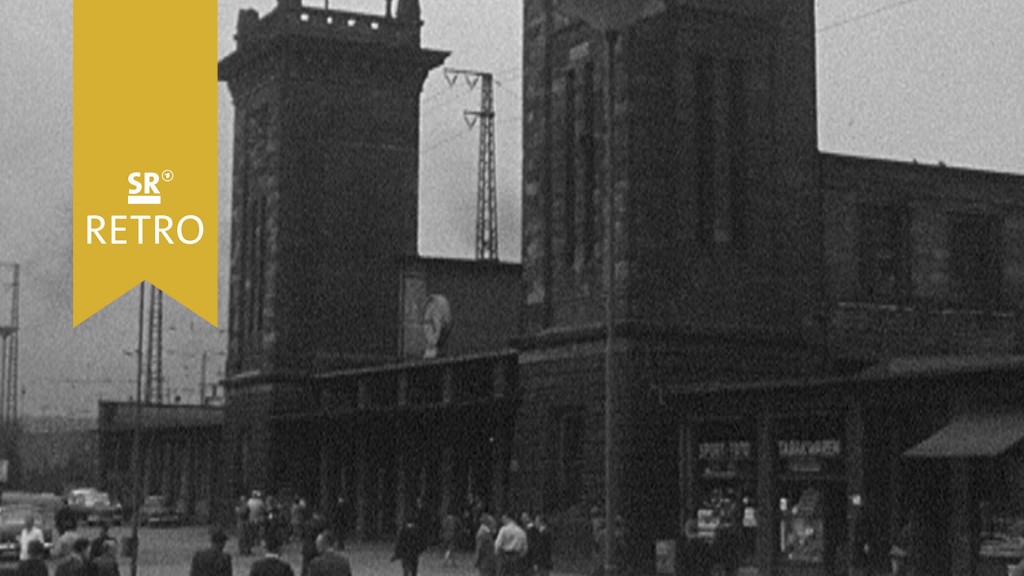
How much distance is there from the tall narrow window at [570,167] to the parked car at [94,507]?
1402 inches

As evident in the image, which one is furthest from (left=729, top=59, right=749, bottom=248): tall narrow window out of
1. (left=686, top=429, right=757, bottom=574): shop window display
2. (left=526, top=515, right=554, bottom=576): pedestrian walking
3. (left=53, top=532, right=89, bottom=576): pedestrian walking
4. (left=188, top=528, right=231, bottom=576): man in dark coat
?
(left=188, top=528, right=231, bottom=576): man in dark coat

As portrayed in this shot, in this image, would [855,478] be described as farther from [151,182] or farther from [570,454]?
[151,182]

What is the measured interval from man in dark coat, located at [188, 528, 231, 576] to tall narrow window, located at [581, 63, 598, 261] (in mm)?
27763

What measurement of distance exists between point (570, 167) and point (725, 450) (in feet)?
31.9

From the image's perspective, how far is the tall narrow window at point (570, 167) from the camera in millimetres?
47938

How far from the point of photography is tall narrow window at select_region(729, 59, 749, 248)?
4681 cm

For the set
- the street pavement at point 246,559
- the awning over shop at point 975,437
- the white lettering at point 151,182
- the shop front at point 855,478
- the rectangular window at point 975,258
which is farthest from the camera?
the rectangular window at point 975,258

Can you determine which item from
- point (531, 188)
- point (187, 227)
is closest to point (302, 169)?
point (531, 188)

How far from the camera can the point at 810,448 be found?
129ft

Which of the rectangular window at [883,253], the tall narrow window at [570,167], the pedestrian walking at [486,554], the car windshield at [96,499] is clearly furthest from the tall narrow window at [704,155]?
the car windshield at [96,499]

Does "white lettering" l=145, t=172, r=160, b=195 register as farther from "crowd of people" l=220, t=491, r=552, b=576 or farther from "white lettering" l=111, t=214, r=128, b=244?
"crowd of people" l=220, t=491, r=552, b=576

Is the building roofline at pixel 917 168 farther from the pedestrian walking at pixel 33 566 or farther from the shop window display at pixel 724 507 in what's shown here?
the pedestrian walking at pixel 33 566

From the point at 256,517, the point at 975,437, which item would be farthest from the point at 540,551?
the point at 256,517

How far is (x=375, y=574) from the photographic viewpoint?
42562mm
